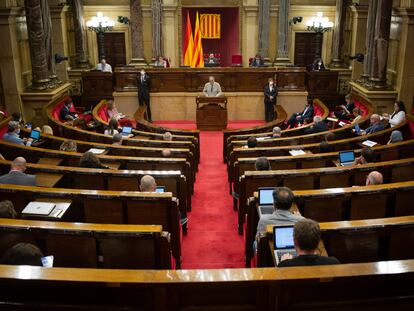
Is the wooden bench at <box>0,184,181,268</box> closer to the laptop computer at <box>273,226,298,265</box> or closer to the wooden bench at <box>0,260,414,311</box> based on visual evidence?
the laptop computer at <box>273,226,298,265</box>

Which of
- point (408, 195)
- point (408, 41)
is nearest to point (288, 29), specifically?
point (408, 41)

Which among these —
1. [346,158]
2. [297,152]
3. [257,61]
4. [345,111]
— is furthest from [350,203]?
[257,61]

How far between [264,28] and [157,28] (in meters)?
3.41

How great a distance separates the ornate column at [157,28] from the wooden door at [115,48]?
1335 millimetres

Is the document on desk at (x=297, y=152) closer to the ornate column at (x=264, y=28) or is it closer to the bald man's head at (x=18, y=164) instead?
the bald man's head at (x=18, y=164)

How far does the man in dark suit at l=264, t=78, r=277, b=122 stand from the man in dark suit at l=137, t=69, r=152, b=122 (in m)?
3.11

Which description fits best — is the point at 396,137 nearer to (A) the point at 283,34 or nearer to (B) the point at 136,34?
(A) the point at 283,34

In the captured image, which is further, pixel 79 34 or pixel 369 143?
pixel 79 34

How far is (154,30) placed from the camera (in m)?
14.9

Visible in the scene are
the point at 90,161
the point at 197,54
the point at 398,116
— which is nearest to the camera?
the point at 90,161

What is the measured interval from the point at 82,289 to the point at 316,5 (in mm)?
14528

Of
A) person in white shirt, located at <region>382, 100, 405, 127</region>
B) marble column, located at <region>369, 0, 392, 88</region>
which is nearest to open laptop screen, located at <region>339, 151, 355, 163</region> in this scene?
person in white shirt, located at <region>382, 100, 405, 127</region>

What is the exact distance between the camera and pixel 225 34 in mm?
17141

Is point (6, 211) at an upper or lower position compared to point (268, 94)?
upper
